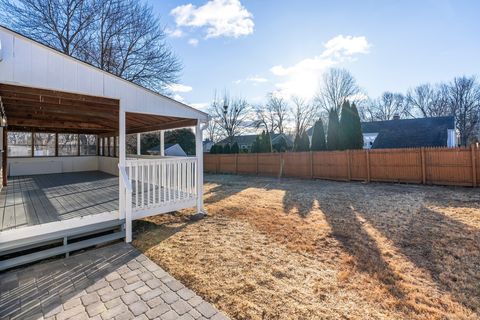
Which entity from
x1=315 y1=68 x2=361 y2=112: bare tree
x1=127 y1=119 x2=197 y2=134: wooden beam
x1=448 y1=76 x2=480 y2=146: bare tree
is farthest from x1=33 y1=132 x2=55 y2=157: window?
x1=448 y1=76 x2=480 y2=146: bare tree

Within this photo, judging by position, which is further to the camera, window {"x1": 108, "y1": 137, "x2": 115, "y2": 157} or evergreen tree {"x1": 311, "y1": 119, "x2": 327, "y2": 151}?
evergreen tree {"x1": 311, "y1": 119, "x2": 327, "y2": 151}

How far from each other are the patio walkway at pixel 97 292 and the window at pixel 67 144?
33.5ft

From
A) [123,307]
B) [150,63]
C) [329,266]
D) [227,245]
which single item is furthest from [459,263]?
[150,63]

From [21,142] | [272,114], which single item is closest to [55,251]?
[21,142]

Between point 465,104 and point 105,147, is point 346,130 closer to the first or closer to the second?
point 105,147

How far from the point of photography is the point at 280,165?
15.4m

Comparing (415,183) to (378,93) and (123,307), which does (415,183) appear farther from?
(378,93)

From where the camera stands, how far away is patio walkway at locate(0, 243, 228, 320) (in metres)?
2.30

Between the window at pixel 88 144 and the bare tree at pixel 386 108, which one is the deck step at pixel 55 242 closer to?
the window at pixel 88 144

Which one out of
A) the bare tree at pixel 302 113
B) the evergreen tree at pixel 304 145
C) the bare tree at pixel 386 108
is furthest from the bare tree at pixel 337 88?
the evergreen tree at pixel 304 145

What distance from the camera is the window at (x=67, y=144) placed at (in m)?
11.3

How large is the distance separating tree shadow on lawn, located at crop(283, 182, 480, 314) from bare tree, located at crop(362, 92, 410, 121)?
33.5 metres

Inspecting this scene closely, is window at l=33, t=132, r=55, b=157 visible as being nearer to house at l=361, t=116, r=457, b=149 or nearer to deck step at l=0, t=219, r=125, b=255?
deck step at l=0, t=219, r=125, b=255

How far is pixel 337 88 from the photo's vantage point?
28.5 m
